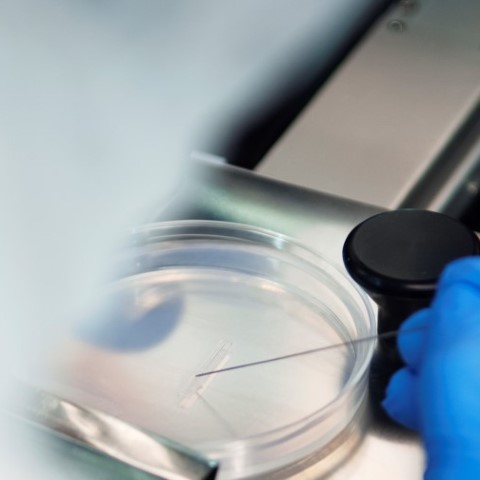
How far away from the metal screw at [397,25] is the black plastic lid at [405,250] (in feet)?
1.77

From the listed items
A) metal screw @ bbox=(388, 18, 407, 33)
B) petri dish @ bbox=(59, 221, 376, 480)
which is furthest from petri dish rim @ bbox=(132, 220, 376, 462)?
metal screw @ bbox=(388, 18, 407, 33)

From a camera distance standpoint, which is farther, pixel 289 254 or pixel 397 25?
pixel 397 25

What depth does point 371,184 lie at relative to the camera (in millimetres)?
978

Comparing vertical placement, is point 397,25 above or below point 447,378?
below

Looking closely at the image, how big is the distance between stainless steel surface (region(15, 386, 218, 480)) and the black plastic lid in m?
0.20

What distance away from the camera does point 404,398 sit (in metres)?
0.65

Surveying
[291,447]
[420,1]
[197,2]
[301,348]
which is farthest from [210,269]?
[420,1]

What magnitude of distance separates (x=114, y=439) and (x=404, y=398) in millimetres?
208

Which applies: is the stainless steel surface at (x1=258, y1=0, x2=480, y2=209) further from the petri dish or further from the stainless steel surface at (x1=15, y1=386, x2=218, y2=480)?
the stainless steel surface at (x1=15, y1=386, x2=218, y2=480)

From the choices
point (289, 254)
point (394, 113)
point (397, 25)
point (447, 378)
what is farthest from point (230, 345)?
point (397, 25)

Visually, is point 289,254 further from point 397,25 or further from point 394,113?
point 397,25

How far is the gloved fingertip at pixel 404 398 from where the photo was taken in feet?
2.12

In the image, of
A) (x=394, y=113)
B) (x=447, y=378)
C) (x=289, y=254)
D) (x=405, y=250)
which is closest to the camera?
(x=447, y=378)

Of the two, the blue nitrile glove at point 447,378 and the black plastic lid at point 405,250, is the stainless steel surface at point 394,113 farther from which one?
the blue nitrile glove at point 447,378
